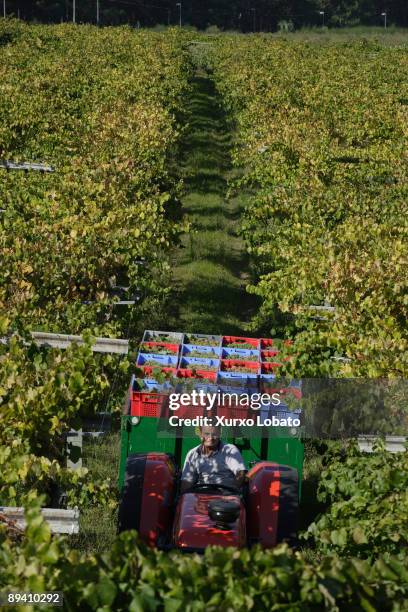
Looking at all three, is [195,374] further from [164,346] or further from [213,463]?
[213,463]

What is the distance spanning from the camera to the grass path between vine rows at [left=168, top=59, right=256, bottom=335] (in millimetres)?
15539

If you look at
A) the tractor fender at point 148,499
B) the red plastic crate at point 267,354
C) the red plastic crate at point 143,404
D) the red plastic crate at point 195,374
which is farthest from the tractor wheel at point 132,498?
the red plastic crate at point 267,354

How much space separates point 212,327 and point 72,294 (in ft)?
16.3

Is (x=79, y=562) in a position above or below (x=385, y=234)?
below

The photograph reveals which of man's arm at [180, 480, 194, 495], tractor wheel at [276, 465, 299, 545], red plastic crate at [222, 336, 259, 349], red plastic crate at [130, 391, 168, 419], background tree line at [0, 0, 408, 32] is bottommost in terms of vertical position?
tractor wheel at [276, 465, 299, 545]

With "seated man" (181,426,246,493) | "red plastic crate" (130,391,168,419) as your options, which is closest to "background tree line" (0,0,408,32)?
"red plastic crate" (130,391,168,419)

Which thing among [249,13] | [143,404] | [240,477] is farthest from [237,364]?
[249,13]

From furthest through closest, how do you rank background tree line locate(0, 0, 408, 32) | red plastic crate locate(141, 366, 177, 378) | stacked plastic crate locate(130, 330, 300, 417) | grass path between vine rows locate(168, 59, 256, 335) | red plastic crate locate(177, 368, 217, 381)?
background tree line locate(0, 0, 408, 32) < grass path between vine rows locate(168, 59, 256, 335) < red plastic crate locate(177, 368, 217, 381) < red plastic crate locate(141, 366, 177, 378) < stacked plastic crate locate(130, 330, 300, 417)

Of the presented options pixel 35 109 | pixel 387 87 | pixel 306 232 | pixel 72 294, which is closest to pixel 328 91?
pixel 387 87

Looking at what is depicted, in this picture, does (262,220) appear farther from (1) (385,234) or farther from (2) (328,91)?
(2) (328,91)

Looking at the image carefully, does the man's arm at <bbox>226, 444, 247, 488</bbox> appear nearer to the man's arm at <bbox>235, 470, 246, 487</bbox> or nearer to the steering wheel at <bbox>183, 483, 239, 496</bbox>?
the man's arm at <bbox>235, 470, 246, 487</bbox>

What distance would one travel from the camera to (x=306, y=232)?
38.6 feet

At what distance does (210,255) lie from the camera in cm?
1903

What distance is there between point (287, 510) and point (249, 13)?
8666 centimetres
